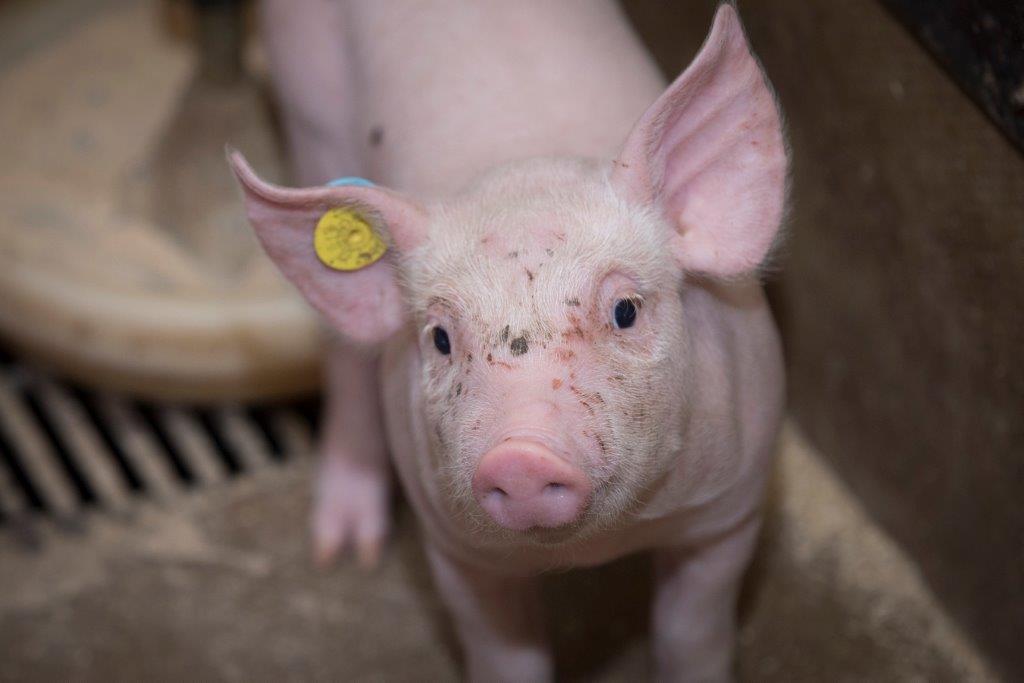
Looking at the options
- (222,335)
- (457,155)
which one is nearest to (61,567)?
(222,335)

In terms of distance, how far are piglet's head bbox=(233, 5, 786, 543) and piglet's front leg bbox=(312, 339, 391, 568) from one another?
2.68 ft

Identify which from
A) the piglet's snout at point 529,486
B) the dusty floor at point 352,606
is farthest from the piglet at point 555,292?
the dusty floor at point 352,606

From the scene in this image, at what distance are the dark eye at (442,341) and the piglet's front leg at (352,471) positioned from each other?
0.92m

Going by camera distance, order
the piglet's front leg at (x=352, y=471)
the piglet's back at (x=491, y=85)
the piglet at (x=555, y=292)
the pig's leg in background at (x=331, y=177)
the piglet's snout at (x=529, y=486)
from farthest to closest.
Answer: the piglet's front leg at (x=352, y=471) < the pig's leg in background at (x=331, y=177) < the piglet's back at (x=491, y=85) < the piglet at (x=555, y=292) < the piglet's snout at (x=529, y=486)

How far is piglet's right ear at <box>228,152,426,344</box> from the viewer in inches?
60.4

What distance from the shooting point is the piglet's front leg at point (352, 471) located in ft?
8.21

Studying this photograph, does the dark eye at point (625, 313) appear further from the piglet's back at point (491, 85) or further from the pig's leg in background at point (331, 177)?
the pig's leg in background at point (331, 177)

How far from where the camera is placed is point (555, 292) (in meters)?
1.45

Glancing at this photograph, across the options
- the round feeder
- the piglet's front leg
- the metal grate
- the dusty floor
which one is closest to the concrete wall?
the dusty floor

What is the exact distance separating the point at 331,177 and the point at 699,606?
0.96 m

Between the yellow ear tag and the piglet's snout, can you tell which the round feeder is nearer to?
the yellow ear tag

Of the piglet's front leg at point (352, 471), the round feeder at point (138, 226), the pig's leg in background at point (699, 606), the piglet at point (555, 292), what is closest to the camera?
the piglet at point (555, 292)

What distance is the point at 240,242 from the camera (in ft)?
9.89

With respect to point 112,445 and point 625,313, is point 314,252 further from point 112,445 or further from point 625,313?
point 112,445
